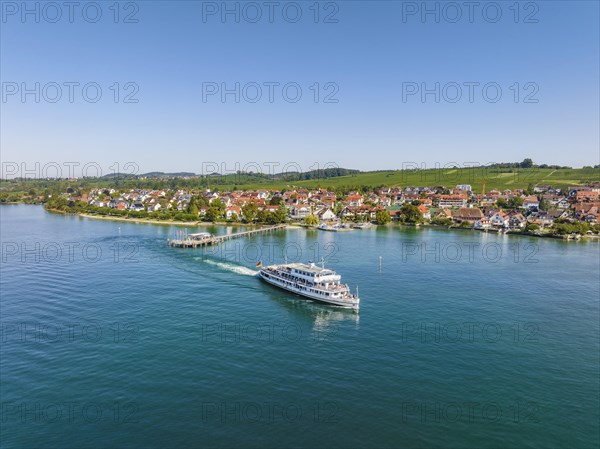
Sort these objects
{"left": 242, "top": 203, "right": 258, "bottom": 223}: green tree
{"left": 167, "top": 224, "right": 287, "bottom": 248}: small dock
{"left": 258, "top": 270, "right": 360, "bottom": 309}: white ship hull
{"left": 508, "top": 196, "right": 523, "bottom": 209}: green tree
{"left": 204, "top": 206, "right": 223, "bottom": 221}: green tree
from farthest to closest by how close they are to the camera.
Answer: {"left": 508, "top": 196, "right": 523, "bottom": 209}: green tree
{"left": 204, "top": 206, "right": 223, "bottom": 221}: green tree
{"left": 242, "top": 203, "right": 258, "bottom": 223}: green tree
{"left": 167, "top": 224, "right": 287, "bottom": 248}: small dock
{"left": 258, "top": 270, "right": 360, "bottom": 309}: white ship hull

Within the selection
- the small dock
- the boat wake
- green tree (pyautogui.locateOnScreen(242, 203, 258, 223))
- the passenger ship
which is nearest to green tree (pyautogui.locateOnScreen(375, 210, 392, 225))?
green tree (pyautogui.locateOnScreen(242, 203, 258, 223))

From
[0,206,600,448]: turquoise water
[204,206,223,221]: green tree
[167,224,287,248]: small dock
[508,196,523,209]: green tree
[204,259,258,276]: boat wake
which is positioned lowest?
[0,206,600,448]: turquoise water

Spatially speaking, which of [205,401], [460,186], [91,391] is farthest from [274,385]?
[460,186]

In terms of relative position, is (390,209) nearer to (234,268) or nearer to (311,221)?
(311,221)

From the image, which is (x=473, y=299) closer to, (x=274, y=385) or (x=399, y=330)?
(x=399, y=330)

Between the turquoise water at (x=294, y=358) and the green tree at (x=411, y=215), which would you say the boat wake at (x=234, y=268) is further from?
the green tree at (x=411, y=215)

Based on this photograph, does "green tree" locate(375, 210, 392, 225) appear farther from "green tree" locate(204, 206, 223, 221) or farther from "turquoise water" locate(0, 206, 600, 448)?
"turquoise water" locate(0, 206, 600, 448)
